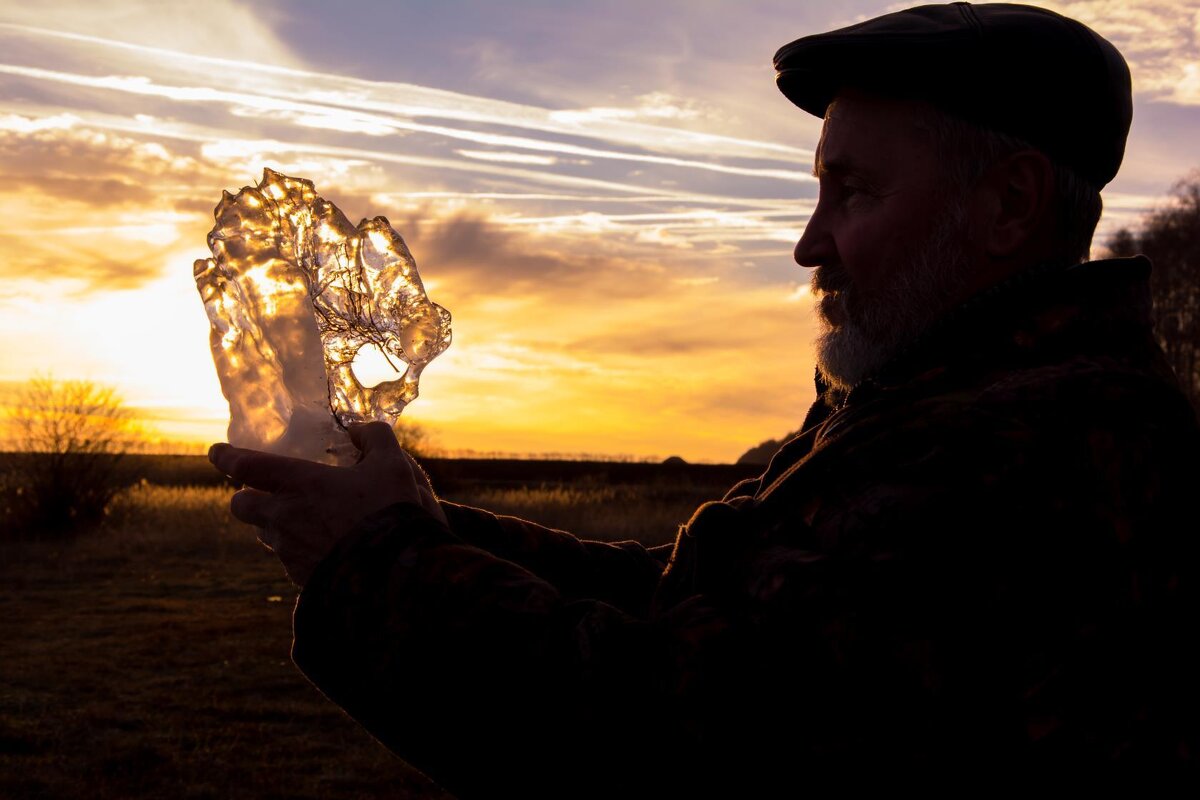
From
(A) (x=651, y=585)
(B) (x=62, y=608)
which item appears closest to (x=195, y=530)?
(B) (x=62, y=608)

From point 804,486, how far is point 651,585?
85 cm

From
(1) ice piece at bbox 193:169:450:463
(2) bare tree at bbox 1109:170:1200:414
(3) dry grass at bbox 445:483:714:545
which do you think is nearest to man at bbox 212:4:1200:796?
(1) ice piece at bbox 193:169:450:463

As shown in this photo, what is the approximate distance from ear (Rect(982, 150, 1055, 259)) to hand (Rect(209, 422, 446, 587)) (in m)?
1.04

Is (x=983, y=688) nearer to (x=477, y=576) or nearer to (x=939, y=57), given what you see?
(x=477, y=576)

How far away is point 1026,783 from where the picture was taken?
1.39m

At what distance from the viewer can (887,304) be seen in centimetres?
200

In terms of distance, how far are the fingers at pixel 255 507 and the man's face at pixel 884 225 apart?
3.33ft

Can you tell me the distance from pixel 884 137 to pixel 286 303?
1.10m

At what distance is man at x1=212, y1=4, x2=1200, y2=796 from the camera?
54.7 inches

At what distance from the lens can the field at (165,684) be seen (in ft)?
20.9

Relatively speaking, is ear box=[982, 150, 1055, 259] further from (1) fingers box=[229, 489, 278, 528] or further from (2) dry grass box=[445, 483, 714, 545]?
(2) dry grass box=[445, 483, 714, 545]

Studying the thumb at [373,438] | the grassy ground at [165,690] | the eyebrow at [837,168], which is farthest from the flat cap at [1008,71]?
the grassy ground at [165,690]

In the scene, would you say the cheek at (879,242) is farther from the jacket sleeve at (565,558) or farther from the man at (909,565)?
the jacket sleeve at (565,558)

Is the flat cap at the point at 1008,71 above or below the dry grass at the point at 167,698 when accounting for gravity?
above
